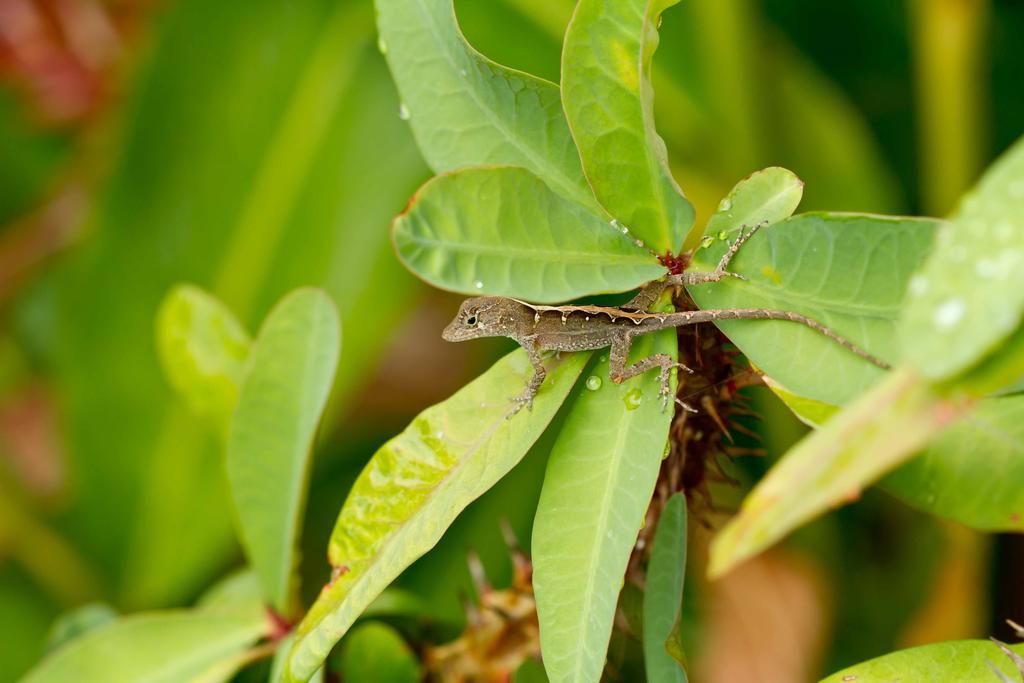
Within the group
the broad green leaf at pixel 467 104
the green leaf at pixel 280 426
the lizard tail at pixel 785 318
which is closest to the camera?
the lizard tail at pixel 785 318

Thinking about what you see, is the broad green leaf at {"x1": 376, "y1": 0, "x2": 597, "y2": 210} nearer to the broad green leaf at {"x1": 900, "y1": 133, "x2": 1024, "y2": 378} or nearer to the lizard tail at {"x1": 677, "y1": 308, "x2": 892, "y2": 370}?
the lizard tail at {"x1": 677, "y1": 308, "x2": 892, "y2": 370}

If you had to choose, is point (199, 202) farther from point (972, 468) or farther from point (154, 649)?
point (972, 468)

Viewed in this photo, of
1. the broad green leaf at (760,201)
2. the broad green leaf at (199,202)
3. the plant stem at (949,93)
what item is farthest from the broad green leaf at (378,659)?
the plant stem at (949,93)

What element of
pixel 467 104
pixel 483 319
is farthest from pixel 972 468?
pixel 483 319

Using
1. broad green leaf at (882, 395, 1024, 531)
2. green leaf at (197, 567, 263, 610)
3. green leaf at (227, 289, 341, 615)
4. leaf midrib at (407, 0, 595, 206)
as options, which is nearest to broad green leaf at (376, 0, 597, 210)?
leaf midrib at (407, 0, 595, 206)

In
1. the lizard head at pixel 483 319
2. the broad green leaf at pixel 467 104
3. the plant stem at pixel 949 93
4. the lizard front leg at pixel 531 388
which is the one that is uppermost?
the broad green leaf at pixel 467 104

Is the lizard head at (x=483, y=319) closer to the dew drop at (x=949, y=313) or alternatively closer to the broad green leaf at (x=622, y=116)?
the broad green leaf at (x=622, y=116)
